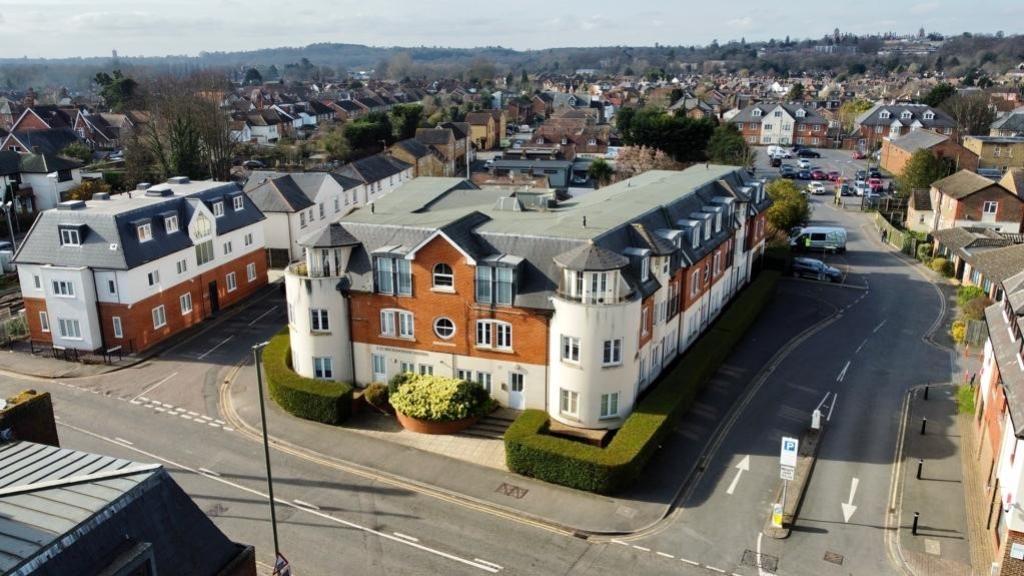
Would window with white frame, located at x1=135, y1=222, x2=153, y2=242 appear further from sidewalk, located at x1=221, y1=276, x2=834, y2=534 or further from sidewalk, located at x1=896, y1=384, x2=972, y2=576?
sidewalk, located at x1=896, y1=384, x2=972, y2=576

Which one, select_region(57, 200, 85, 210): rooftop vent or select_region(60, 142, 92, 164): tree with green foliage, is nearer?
select_region(57, 200, 85, 210): rooftop vent

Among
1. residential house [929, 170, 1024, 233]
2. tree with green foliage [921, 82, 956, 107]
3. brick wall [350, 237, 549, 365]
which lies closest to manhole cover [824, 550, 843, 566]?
brick wall [350, 237, 549, 365]

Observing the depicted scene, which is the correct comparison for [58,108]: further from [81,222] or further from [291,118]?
[81,222]

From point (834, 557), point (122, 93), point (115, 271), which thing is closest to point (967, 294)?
point (834, 557)

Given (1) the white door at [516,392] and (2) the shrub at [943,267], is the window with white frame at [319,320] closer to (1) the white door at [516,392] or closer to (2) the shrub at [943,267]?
(1) the white door at [516,392]

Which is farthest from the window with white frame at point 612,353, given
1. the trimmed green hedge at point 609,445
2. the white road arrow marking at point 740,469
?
the white road arrow marking at point 740,469

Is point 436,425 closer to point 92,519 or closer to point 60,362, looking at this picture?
point 92,519
